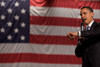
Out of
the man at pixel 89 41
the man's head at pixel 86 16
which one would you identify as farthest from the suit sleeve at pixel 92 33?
the man's head at pixel 86 16

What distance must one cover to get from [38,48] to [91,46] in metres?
1.74

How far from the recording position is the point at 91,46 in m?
1.16

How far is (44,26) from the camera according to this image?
2.84m

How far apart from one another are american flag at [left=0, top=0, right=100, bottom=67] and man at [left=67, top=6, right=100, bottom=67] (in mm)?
1613

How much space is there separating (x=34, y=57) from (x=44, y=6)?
3.05ft

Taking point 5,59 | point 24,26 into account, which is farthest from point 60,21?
point 5,59

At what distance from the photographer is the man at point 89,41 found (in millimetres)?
1082

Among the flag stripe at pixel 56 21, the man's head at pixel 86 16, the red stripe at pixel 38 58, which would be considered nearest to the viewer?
the man's head at pixel 86 16

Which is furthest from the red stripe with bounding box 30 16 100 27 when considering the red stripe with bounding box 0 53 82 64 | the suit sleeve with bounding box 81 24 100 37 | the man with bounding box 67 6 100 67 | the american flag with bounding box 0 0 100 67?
the suit sleeve with bounding box 81 24 100 37

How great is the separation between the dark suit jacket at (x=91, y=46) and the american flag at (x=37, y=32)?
1632 mm

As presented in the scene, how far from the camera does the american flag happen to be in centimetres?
274

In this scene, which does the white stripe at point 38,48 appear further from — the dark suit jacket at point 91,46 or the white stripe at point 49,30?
the dark suit jacket at point 91,46

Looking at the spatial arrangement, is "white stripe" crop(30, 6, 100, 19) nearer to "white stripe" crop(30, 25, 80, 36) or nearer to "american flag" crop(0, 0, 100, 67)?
"american flag" crop(0, 0, 100, 67)

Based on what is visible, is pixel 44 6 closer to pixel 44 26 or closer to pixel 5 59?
pixel 44 26
